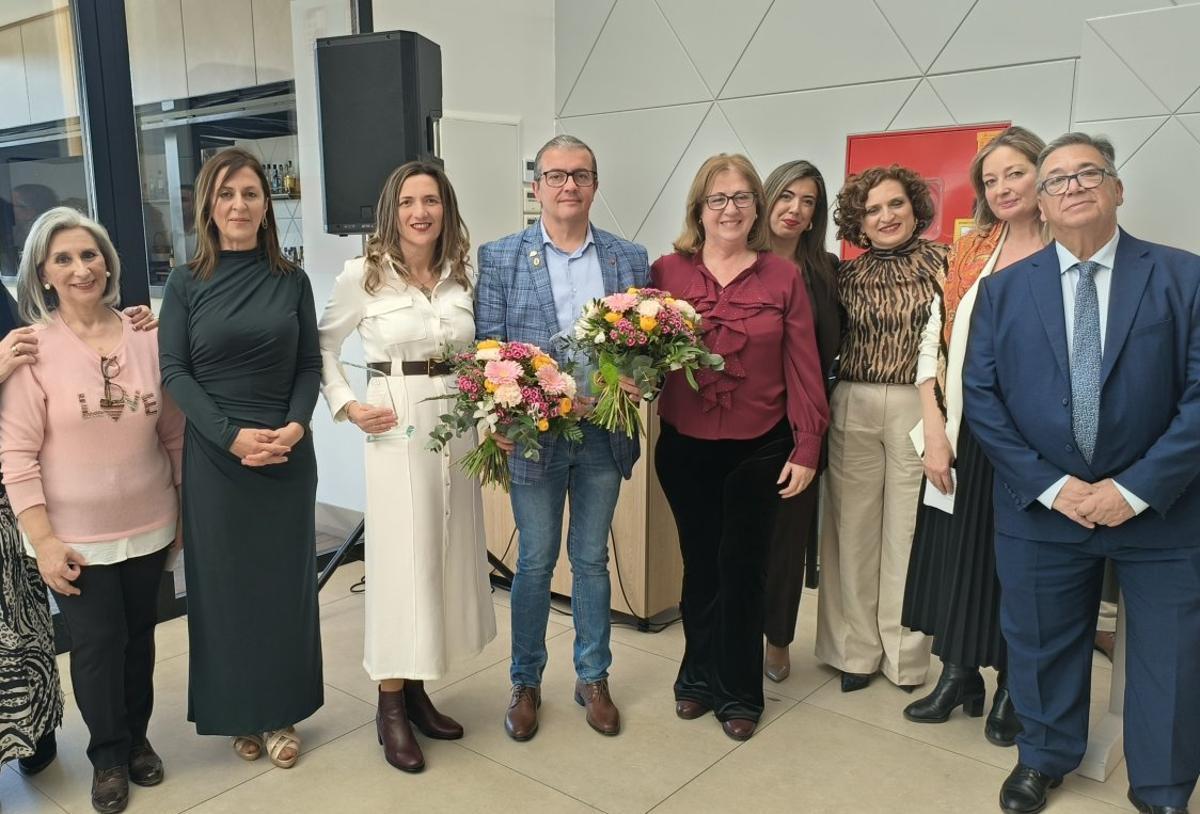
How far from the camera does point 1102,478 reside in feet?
7.52

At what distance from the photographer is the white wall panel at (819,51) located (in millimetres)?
4383

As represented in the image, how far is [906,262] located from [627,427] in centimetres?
111

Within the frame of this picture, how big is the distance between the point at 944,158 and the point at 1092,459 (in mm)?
2349

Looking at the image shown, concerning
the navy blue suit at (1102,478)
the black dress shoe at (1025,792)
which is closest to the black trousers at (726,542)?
the navy blue suit at (1102,478)

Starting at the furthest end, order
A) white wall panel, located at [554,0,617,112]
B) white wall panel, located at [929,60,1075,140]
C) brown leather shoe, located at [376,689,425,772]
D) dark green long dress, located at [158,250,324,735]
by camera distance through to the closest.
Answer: white wall panel, located at [554,0,617,112] < white wall panel, located at [929,60,1075,140] < brown leather shoe, located at [376,689,425,772] < dark green long dress, located at [158,250,324,735]

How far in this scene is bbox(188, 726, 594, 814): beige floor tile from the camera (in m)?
2.53

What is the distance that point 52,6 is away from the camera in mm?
3439

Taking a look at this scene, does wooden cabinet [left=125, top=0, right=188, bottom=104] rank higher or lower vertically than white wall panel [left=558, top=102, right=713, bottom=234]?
higher

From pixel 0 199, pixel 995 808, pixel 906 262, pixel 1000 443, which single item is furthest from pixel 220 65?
pixel 995 808

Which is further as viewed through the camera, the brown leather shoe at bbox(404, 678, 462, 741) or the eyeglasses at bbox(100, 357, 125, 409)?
the brown leather shoe at bbox(404, 678, 462, 741)

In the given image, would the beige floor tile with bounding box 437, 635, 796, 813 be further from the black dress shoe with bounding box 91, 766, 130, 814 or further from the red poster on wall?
the red poster on wall

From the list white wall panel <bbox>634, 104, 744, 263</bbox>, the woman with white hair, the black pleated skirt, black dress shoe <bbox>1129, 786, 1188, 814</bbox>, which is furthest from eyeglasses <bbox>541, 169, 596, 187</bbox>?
white wall panel <bbox>634, 104, 744, 263</bbox>

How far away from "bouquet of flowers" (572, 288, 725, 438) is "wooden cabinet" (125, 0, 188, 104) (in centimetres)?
Answer: 238

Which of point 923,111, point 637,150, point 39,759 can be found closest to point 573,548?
point 39,759
